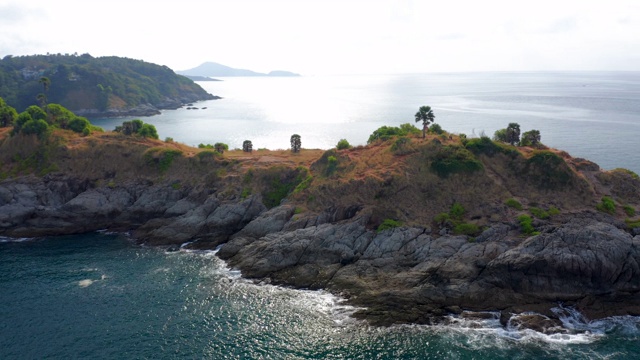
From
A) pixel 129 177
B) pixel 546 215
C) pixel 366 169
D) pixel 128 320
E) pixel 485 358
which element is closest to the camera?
pixel 485 358

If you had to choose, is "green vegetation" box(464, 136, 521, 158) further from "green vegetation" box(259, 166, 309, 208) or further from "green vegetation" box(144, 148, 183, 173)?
"green vegetation" box(144, 148, 183, 173)

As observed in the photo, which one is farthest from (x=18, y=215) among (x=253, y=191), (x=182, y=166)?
(x=253, y=191)

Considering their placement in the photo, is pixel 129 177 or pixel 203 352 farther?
pixel 129 177

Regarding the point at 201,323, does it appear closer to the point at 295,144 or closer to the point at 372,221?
the point at 372,221

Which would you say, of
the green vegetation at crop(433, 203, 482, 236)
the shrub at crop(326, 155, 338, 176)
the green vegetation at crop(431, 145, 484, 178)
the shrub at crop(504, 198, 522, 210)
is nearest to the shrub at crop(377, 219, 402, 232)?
the green vegetation at crop(433, 203, 482, 236)

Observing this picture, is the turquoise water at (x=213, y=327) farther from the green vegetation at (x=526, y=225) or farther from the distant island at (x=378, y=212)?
the green vegetation at (x=526, y=225)

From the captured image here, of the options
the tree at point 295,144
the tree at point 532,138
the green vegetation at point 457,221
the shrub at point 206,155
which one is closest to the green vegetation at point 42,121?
the shrub at point 206,155

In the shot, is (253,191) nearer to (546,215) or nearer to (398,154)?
(398,154)
